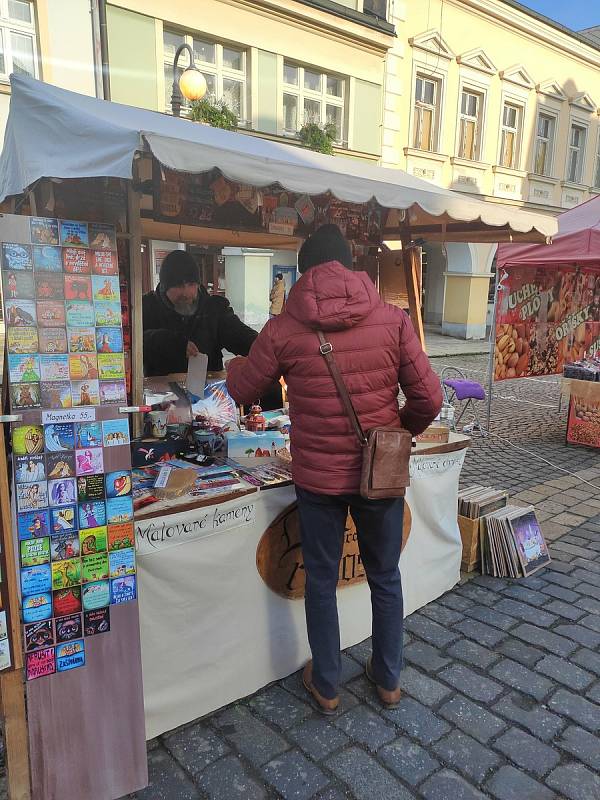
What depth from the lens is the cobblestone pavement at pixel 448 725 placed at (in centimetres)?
199

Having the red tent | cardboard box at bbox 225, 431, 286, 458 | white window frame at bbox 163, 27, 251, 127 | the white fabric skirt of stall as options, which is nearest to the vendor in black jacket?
cardboard box at bbox 225, 431, 286, 458

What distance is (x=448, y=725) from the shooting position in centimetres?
226

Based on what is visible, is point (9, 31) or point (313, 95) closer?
point (9, 31)

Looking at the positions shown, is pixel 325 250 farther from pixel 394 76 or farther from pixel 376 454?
pixel 394 76

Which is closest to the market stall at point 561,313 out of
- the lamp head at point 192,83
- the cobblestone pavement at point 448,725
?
the cobblestone pavement at point 448,725

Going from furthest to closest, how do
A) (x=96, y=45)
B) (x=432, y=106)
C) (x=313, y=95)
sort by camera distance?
(x=432, y=106) → (x=313, y=95) → (x=96, y=45)

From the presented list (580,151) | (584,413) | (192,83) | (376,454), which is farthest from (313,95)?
(376,454)

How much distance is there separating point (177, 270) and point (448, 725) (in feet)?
9.23

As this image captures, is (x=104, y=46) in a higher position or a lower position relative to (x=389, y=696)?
higher

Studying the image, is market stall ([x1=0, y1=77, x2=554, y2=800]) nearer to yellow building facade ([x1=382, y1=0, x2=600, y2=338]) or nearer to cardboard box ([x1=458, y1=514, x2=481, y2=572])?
A: cardboard box ([x1=458, y1=514, x2=481, y2=572])

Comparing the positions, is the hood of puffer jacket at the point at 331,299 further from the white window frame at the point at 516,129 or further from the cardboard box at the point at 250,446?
the white window frame at the point at 516,129

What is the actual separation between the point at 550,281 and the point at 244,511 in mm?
6195

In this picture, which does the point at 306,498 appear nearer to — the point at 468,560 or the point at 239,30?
the point at 468,560

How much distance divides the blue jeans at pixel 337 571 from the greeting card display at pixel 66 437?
27.6 inches
